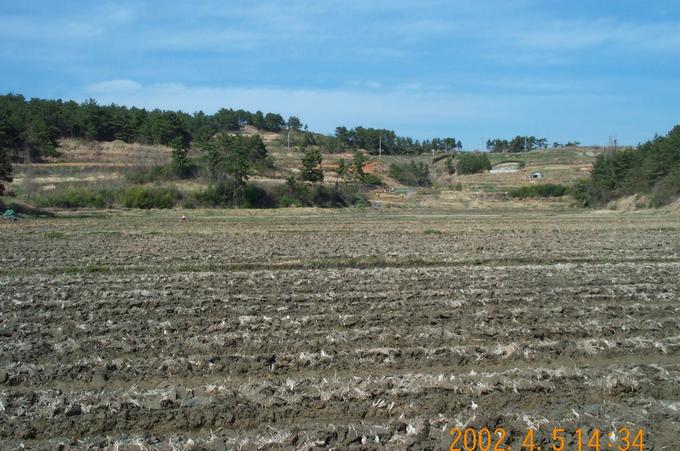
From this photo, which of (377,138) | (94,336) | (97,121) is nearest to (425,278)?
(94,336)

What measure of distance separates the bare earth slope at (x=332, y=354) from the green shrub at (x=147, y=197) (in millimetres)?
43847

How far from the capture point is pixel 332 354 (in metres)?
8.12

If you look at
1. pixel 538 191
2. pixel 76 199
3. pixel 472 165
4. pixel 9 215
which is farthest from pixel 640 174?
pixel 9 215

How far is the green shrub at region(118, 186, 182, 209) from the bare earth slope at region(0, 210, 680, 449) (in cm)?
4385

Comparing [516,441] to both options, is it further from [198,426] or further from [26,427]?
[26,427]

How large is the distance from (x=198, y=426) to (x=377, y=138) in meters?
134

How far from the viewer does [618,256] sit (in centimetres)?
1962

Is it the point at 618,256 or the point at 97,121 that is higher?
the point at 97,121

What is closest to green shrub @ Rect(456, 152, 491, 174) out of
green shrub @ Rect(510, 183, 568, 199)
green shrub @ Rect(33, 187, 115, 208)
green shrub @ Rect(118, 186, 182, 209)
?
green shrub @ Rect(510, 183, 568, 199)

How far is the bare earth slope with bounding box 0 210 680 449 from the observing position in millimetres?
6004

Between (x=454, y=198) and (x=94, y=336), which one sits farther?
(x=454, y=198)

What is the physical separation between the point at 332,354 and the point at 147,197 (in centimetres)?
5577

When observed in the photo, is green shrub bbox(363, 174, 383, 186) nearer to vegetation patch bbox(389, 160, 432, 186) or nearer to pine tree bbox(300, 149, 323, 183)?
vegetation patch bbox(389, 160, 432, 186)

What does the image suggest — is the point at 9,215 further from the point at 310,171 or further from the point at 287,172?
the point at 287,172
